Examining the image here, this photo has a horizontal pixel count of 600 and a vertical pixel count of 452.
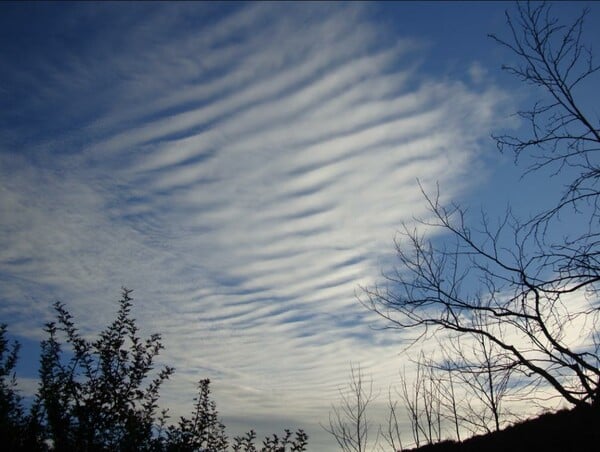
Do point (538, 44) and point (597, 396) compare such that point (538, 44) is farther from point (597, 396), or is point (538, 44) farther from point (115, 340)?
point (115, 340)

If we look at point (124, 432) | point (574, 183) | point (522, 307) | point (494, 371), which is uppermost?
point (574, 183)

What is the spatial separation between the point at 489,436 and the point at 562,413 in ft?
4.54

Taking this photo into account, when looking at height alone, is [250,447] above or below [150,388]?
below

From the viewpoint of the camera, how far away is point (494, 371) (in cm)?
502

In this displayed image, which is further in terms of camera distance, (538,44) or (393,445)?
(393,445)

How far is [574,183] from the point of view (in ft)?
14.3

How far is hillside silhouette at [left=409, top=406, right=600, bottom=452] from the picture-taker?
204 inches

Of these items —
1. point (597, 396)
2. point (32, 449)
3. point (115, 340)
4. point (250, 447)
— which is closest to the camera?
point (597, 396)

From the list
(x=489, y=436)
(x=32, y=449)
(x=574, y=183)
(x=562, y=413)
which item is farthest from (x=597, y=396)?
(x=32, y=449)

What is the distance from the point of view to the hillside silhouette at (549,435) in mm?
5184

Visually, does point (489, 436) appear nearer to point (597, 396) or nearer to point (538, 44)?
point (597, 396)

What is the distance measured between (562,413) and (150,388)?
653 cm

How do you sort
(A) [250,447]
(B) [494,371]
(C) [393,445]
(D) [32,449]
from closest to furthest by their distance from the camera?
(D) [32,449] < (B) [494,371] < (A) [250,447] < (C) [393,445]

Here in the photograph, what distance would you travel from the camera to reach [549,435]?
5887mm
